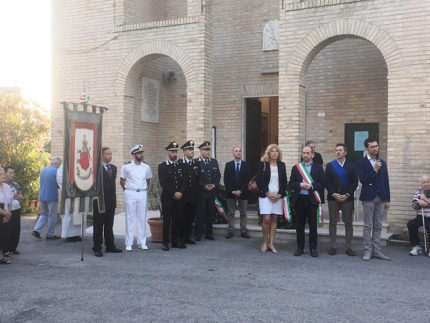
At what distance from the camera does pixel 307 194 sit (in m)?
8.30

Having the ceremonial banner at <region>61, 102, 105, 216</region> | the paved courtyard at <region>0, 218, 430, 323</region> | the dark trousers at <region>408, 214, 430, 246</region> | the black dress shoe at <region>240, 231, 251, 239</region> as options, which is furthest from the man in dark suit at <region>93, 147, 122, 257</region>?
the dark trousers at <region>408, 214, 430, 246</region>

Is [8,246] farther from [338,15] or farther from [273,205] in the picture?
[338,15]

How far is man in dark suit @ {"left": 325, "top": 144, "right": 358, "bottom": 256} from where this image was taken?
8266mm

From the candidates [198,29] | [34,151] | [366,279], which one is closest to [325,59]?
[198,29]

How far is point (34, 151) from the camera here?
1617 cm

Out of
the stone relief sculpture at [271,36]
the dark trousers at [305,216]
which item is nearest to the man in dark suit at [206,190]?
the dark trousers at [305,216]

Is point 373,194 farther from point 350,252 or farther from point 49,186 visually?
point 49,186

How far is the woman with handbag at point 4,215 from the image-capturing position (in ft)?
25.7

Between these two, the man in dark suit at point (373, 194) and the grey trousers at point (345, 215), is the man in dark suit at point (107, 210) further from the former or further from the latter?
the man in dark suit at point (373, 194)

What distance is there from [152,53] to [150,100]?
1828 mm

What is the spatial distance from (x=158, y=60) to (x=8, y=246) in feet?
24.7

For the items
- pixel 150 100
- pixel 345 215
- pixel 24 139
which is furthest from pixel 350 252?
pixel 24 139

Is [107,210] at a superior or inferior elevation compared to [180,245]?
superior

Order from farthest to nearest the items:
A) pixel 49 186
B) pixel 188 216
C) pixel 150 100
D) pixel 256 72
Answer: pixel 150 100 < pixel 256 72 < pixel 49 186 < pixel 188 216
